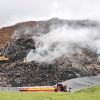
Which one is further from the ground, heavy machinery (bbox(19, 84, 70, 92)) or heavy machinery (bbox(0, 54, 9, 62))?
heavy machinery (bbox(0, 54, 9, 62))

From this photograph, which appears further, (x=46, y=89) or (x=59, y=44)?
(x=59, y=44)

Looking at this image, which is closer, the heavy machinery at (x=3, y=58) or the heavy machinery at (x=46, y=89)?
the heavy machinery at (x=46, y=89)

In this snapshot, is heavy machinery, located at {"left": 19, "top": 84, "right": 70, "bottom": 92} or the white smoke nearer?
heavy machinery, located at {"left": 19, "top": 84, "right": 70, "bottom": 92}

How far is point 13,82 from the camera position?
285 ft

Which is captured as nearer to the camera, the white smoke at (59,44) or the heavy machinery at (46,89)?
the heavy machinery at (46,89)

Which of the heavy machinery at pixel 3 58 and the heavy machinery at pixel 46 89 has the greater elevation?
the heavy machinery at pixel 3 58

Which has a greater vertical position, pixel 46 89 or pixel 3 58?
pixel 3 58

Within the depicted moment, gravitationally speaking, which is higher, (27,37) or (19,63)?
(27,37)

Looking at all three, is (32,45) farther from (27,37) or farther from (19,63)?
(19,63)

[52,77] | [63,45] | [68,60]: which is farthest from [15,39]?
[52,77]

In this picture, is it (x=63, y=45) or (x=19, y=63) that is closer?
(x=19, y=63)

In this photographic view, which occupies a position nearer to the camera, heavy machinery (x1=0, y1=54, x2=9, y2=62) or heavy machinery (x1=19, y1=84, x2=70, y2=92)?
heavy machinery (x1=19, y1=84, x2=70, y2=92)

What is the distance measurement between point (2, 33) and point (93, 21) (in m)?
36.9

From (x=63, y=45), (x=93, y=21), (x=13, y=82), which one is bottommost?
(x=13, y=82)
